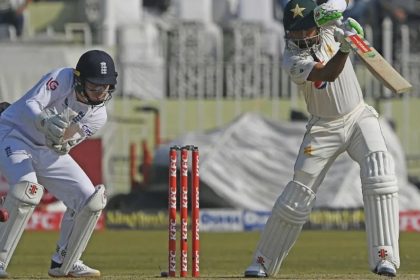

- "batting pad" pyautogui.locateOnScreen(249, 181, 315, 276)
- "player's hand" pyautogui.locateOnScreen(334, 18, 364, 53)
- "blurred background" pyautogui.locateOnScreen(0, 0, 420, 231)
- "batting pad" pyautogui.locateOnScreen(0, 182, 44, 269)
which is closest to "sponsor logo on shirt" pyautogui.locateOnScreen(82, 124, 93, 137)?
"batting pad" pyautogui.locateOnScreen(0, 182, 44, 269)

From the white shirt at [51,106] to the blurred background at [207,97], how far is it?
508 inches

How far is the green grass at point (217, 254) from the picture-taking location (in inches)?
524

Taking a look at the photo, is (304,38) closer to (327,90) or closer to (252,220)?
(327,90)

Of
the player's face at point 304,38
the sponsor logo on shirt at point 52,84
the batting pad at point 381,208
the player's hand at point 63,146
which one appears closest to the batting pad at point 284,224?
the batting pad at point 381,208

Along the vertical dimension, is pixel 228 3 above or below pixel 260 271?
below

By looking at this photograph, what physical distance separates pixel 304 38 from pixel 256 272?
1715 mm

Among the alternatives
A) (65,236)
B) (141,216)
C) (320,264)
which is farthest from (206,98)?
(65,236)

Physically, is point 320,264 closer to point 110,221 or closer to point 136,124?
point 110,221

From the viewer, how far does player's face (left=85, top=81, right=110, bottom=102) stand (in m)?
10.6

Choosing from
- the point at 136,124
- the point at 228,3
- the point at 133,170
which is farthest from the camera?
the point at 228,3

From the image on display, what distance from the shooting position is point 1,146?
423 inches

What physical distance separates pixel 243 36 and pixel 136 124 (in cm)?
519

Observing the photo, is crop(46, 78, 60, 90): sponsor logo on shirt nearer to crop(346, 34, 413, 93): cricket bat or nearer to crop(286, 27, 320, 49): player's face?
crop(286, 27, 320, 49): player's face

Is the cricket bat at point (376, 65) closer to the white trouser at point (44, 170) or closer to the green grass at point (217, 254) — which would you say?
the green grass at point (217, 254)
